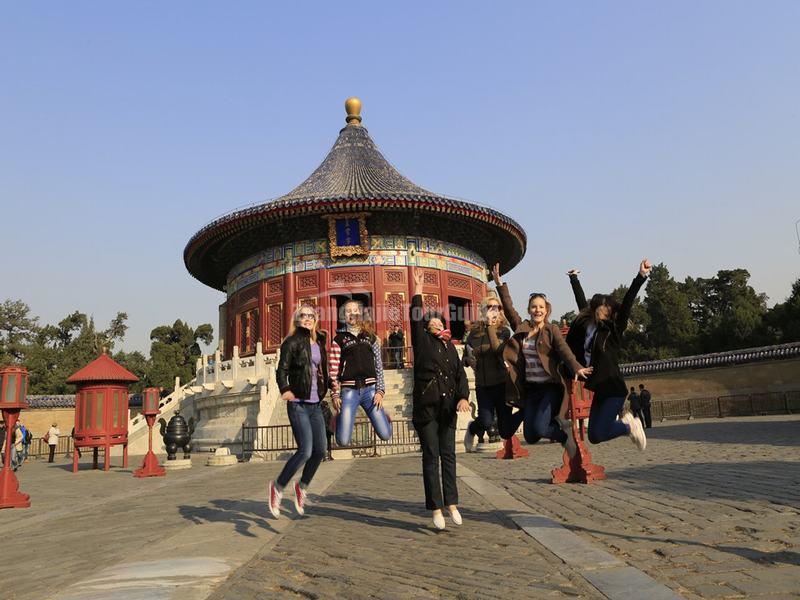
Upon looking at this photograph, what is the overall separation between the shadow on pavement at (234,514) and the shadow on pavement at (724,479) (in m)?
3.54

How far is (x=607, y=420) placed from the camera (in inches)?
168

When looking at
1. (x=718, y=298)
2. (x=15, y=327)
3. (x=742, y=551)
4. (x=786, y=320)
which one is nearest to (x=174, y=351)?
(x=15, y=327)

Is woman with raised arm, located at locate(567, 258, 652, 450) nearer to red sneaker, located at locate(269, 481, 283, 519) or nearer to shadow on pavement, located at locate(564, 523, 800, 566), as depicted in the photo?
shadow on pavement, located at locate(564, 523, 800, 566)

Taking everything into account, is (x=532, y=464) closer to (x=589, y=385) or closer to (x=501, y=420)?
(x=501, y=420)

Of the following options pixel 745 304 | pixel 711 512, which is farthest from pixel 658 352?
pixel 711 512

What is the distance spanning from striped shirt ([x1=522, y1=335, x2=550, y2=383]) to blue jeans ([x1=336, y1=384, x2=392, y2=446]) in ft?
3.92

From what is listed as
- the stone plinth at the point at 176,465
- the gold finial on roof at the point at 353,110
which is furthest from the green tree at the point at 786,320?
the stone plinth at the point at 176,465

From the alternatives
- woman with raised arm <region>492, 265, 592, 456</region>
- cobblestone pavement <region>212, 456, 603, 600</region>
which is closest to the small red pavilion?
cobblestone pavement <region>212, 456, 603, 600</region>

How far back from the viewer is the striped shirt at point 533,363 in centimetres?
451

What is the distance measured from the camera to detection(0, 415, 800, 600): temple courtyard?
110 inches

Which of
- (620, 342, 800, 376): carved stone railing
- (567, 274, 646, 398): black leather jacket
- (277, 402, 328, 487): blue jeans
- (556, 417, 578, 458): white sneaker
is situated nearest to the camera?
(567, 274, 646, 398): black leather jacket

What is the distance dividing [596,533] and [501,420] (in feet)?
3.99

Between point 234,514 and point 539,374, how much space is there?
2.88 m

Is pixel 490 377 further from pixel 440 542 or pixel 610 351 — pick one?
pixel 440 542
